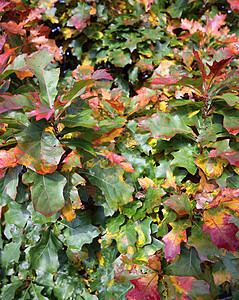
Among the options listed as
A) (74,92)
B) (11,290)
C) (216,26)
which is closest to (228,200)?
(74,92)

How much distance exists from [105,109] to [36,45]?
1.95ft

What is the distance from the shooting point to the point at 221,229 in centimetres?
93

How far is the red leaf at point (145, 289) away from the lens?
1.00m

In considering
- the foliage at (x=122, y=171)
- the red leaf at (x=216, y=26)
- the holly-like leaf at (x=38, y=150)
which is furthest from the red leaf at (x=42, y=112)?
the red leaf at (x=216, y=26)

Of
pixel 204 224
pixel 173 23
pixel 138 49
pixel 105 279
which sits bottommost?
pixel 105 279

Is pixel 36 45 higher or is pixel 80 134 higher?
pixel 36 45

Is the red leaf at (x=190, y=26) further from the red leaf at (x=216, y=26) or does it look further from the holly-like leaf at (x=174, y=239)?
the holly-like leaf at (x=174, y=239)

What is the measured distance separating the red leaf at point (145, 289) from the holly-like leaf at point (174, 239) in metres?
0.17

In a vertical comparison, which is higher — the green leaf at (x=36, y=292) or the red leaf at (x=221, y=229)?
the red leaf at (x=221, y=229)

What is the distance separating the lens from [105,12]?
1.76 meters

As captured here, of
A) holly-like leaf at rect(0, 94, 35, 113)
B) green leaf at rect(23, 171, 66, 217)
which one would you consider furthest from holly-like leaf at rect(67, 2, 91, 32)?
green leaf at rect(23, 171, 66, 217)

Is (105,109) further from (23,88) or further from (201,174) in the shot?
(201,174)

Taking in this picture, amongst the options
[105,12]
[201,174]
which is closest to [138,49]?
[105,12]

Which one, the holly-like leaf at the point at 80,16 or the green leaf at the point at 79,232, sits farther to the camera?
the holly-like leaf at the point at 80,16
